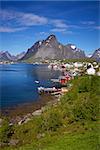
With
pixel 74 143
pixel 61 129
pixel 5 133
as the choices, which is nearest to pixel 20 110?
pixel 5 133

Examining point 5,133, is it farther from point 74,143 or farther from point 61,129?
point 74,143

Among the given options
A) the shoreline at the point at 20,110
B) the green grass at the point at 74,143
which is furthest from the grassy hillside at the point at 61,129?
the shoreline at the point at 20,110

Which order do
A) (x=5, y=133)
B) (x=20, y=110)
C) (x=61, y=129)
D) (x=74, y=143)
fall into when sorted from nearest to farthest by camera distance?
(x=74, y=143)
(x=5, y=133)
(x=61, y=129)
(x=20, y=110)

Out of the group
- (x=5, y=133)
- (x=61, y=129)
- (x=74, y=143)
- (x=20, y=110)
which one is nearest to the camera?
(x=74, y=143)

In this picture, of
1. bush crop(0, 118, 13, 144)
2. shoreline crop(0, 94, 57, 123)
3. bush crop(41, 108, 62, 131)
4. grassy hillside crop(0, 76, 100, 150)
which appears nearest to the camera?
grassy hillside crop(0, 76, 100, 150)

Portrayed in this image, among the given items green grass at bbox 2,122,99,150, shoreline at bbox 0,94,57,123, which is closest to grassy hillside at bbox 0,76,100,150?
green grass at bbox 2,122,99,150

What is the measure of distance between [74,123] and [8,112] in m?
14.9

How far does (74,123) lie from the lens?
15.7 m

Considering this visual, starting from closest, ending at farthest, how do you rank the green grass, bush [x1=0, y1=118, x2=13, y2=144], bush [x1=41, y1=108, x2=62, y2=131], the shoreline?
1. the green grass
2. bush [x1=0, y1=118, x2=13, y2=144]
3. bush [x1=41, y1=108, x2=62, y2=131]
4. the shoreline

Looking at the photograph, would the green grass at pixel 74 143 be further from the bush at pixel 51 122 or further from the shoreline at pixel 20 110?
the shoreline at pixel 20 110

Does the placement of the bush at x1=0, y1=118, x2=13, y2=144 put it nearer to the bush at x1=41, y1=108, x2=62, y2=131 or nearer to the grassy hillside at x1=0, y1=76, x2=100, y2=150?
the grassy hillside at x1=0, y1=76, x2=100, y2=150

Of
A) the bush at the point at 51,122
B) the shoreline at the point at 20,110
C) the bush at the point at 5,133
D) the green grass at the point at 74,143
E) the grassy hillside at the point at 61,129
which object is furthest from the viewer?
the shoreline at the point at 20,110

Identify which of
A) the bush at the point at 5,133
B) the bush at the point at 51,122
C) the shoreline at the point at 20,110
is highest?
the bush at the point at 51,122

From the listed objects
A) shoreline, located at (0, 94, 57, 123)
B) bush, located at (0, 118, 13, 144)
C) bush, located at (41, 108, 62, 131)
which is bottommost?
shoreline, located at (0, 94, 57, 123)
